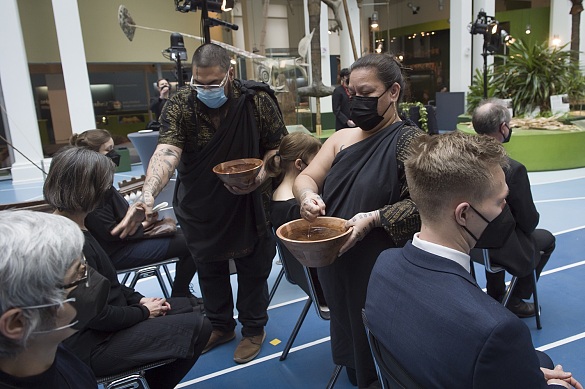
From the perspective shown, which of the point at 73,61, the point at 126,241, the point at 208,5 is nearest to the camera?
the point at 126,241

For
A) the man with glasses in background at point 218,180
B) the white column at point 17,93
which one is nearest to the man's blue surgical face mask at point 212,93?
the man with glasses in background at point 218,180

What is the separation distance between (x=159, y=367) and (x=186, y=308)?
0.32 metres

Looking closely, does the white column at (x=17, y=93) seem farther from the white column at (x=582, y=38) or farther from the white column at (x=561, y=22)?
the white column at (x=561, y=22)

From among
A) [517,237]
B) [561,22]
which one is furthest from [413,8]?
[517,237]

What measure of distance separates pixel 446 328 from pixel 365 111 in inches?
37.5

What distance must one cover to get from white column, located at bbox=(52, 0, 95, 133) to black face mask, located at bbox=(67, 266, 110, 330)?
28.5 ft

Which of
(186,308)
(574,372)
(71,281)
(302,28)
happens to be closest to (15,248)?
(71,281)

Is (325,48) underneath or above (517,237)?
above

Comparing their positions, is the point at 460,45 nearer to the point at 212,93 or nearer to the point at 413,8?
the point at 413,8

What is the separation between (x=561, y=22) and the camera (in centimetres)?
1358

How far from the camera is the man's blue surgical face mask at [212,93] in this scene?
235cm

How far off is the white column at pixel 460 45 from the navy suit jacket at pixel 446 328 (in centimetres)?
1293

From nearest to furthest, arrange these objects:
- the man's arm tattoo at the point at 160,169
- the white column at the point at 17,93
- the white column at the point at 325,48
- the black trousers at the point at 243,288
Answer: the man's arm tattoo at the point at 160,169
the black trousers at the point at 243,288
the white column at the point at 17,93
the white column at the point at 325,48

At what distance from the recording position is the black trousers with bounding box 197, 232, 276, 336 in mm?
2732
